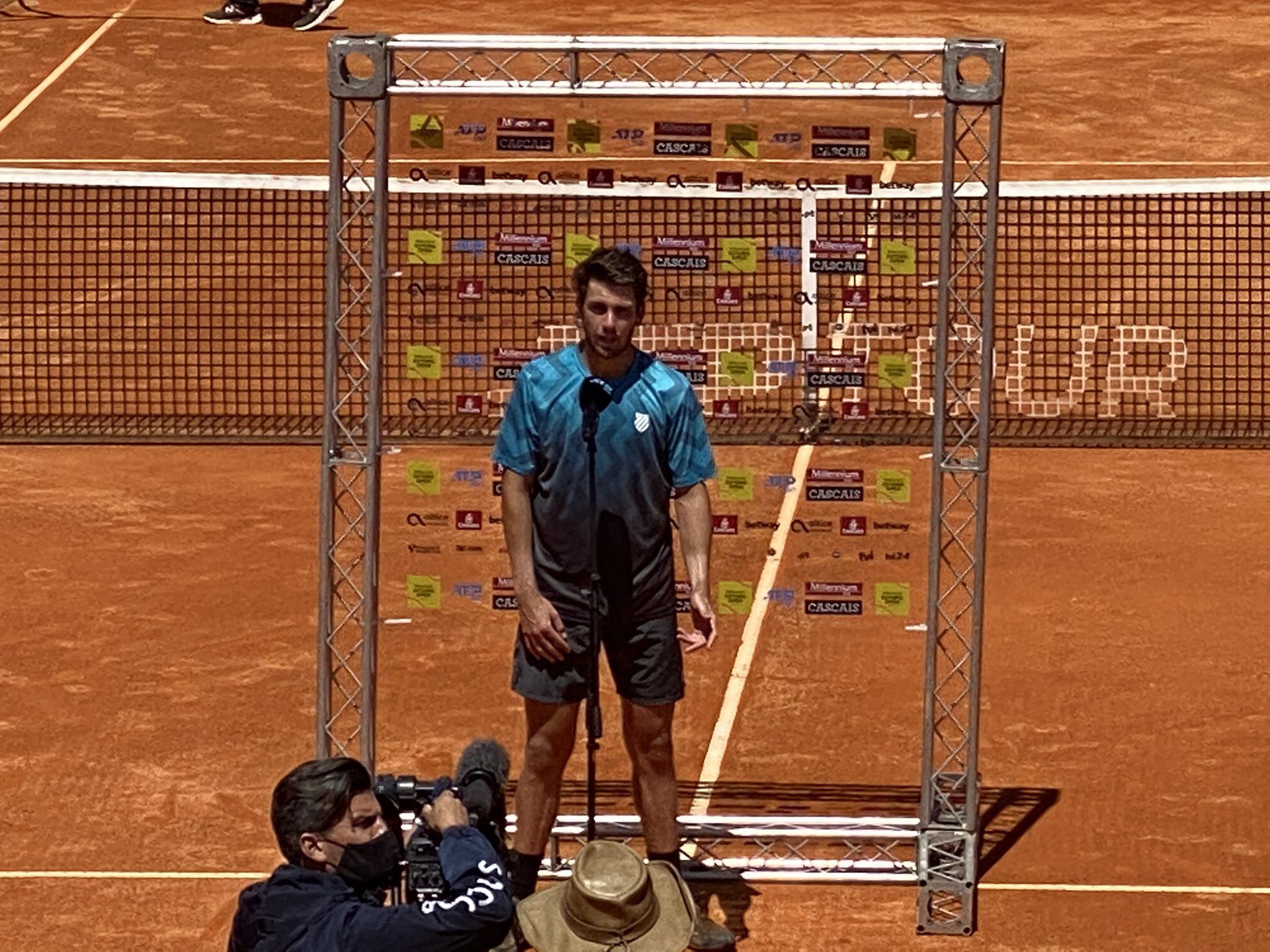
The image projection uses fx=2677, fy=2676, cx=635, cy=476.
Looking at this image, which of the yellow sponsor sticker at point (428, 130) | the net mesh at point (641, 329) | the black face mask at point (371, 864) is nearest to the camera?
the black face mask at point (371, 864)

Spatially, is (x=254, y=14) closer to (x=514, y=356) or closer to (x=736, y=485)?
(x=514, y=356)

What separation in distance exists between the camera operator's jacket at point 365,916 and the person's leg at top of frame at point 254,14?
24.7 metres

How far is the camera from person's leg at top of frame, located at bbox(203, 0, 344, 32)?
3198 centimetres

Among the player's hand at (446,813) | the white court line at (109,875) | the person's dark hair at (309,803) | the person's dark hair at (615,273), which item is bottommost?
the white court line at (109,875)

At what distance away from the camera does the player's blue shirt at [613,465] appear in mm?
10930

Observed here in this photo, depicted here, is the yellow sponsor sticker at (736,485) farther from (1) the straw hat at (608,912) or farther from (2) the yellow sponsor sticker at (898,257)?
(1) the straw hat at (608,912)

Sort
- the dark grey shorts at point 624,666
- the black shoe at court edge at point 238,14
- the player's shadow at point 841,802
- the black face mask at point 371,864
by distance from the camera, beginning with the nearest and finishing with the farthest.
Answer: the black face mask at point 371,864, the dark grey shorts at point 624,666, the player's shadow at point 841,802, the black shoe at court edge at point 238,14

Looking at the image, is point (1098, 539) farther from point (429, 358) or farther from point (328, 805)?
point (328, 805)

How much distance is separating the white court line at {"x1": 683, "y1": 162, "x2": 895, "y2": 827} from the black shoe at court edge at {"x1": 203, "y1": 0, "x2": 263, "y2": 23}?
15.7 metres

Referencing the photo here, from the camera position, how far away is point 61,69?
30.7 meters

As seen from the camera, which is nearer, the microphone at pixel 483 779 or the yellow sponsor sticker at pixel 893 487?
the microphone at pixel 483 779

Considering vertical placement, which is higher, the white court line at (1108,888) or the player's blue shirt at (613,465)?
the player's blue shirt at (613,465)

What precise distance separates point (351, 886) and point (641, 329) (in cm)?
1208

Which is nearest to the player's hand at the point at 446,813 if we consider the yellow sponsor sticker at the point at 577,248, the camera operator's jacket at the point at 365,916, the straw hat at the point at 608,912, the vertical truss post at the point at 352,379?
the camera operator's jacket at the point at 365,916
